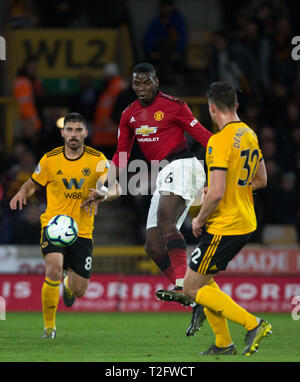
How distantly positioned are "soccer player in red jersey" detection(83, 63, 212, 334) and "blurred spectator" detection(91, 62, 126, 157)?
6944 mm

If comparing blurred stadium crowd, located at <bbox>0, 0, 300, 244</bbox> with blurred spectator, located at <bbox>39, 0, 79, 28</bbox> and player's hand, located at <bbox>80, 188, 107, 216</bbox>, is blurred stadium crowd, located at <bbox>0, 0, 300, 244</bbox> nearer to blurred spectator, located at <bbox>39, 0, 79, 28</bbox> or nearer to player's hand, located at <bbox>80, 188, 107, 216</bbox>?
blurred spectator, located at <bbox>39, 0, 79, 28</bbox>

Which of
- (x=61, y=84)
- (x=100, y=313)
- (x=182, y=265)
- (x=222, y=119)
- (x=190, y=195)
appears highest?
(x=61, y=84)

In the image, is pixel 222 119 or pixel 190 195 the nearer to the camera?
pixel 222 119

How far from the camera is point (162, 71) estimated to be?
18281 mm

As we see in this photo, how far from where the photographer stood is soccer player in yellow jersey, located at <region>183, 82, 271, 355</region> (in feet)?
26.9

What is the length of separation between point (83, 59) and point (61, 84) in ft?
2.18

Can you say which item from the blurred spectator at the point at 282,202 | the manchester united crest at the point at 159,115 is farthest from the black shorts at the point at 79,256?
the blurred spectator at the point at 282,202

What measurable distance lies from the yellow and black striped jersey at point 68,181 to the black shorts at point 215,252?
2.85m

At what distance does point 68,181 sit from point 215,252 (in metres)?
3.08

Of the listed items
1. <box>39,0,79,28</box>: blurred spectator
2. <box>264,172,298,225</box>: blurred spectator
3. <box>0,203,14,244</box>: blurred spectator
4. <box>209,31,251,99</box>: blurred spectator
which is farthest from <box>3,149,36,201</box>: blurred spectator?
<box>39,0,79,28</box>: blurred spectator

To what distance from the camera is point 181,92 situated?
1928 cm

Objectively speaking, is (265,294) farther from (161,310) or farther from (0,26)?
(0,26)
